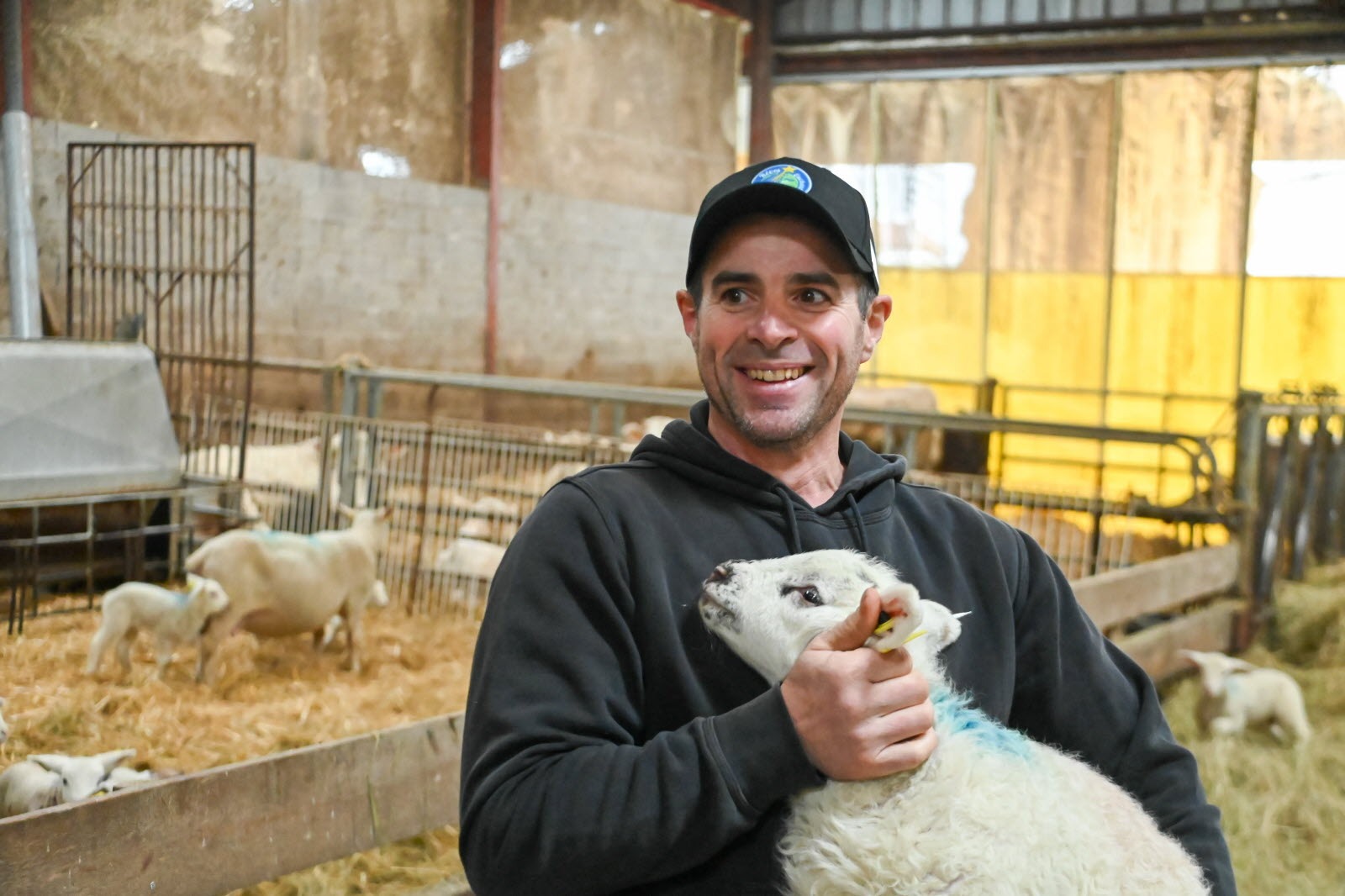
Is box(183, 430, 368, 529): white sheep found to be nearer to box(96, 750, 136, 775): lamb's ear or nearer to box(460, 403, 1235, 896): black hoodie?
box(96, 750, 136, 775): lamb's ear

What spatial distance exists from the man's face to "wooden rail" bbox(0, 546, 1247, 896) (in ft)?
3.68

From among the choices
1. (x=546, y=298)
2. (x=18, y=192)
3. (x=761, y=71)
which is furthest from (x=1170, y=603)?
(x=761, y=71)

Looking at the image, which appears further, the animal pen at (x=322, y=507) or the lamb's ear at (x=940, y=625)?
the animal pen at (x=322, y=507)

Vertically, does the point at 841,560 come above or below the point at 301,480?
above

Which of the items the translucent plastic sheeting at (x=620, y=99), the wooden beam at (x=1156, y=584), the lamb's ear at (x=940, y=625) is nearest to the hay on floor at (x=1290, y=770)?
the wooden beam at (x=1156, y=584)

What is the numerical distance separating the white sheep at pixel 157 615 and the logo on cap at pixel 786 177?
2.04 m

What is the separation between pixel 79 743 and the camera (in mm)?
2561

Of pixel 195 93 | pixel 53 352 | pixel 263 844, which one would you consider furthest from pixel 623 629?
pixel 195 93

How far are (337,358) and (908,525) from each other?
5771 mm

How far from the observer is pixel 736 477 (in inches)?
60.1

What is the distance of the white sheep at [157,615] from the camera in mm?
2895

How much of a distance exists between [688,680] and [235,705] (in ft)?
7.90

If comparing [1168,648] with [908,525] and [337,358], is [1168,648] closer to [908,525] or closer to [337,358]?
[908,525]

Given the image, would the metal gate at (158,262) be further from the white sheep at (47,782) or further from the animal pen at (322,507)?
the white sheep at (47,782)
